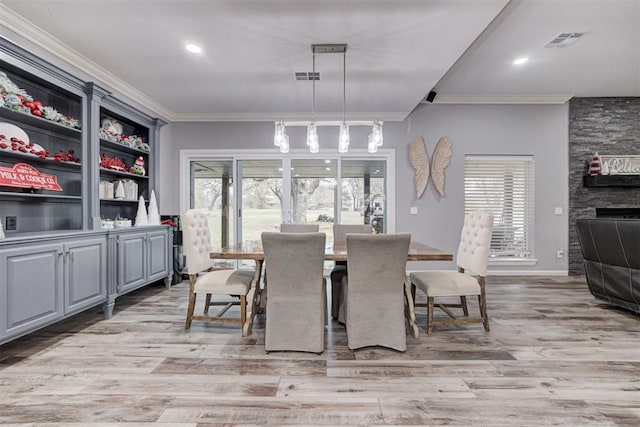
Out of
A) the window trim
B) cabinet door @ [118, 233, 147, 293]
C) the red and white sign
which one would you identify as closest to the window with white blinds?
the window trim

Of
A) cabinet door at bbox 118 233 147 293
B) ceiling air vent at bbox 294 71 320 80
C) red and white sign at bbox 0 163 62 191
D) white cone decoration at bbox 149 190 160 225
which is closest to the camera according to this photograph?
red and white sign at bbox 0 163 62 191

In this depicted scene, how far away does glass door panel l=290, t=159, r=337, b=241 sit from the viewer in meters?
5.07

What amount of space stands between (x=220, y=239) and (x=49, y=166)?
2505 millimetres

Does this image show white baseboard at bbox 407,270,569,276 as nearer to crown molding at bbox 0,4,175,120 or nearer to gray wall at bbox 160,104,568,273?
gray wall at bbox 160,104,568,273

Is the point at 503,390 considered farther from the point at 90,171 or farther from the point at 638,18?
the point at 90,171

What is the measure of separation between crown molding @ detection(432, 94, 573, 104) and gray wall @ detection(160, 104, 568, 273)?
0.26 feet

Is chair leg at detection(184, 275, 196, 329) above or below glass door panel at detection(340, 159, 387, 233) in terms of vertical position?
below

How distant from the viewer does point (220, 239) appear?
17.0ft

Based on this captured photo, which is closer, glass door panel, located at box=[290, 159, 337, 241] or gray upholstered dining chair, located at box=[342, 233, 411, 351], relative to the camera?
gray upholstered dining chair, located at box=[342, 233, 411, 351]

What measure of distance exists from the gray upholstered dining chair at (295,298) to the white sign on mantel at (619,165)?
5.00m

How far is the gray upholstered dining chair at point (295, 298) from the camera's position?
222 cm

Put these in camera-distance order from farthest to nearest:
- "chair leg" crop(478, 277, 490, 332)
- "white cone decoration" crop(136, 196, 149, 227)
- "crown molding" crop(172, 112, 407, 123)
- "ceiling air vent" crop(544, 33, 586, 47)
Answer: "crown molding" crop(172, 112, 407, 123) → "white cone decoration" crop(136, 196, 149, 227) → "ceiling air vent" crop(544, 33, 586, 47) → "chair leg" crop(478, 277, 490, 332)

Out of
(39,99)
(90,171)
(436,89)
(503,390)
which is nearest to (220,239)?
(90,171)

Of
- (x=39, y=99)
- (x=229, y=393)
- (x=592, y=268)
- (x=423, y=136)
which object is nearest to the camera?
(x=229, y=393)
